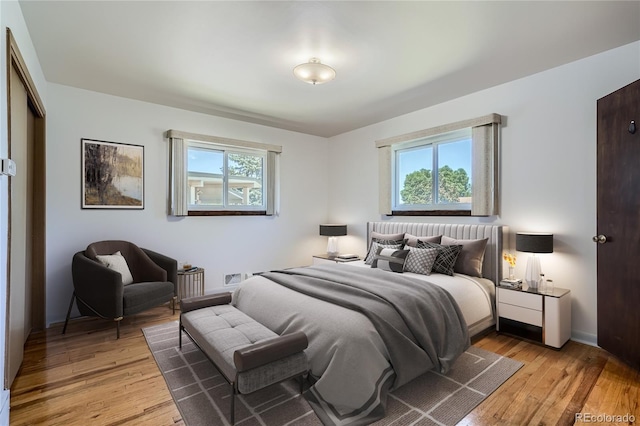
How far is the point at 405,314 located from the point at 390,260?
1.30 meters

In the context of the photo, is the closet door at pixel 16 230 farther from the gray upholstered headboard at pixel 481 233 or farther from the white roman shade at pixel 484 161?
the white roman shade at pixel 484 161

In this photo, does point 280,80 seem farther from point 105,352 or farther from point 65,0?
point 105,352

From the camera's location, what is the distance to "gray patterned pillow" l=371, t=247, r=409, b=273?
11.5 ft

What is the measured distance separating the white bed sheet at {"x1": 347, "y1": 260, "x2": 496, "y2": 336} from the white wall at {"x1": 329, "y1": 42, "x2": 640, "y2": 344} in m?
0.56

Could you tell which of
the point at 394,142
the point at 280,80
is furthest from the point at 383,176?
the point at 280,80

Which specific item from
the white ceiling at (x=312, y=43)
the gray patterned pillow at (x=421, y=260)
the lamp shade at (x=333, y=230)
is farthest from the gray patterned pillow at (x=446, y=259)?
the lamp shade at (x=333, y=230)

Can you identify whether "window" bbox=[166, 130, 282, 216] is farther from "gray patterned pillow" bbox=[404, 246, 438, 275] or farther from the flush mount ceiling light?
"gray patterned pillow" bbox=[404, 246, 438, 275]

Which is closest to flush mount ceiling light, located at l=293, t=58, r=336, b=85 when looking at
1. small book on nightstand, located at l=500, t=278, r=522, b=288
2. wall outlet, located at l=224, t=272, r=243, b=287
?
small book on nightstand, located at l=500, t=278, r=522, b=288

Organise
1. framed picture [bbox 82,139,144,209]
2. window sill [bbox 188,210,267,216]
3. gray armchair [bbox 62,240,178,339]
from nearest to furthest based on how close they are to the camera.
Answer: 1. gray armchair [bbox 62,240,178,339]
2. framed picture [bbox 82,139,144,209]
3. window sill [bbox 188,210,267,216]

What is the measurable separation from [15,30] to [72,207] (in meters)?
2.06

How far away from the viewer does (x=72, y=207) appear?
3.65 m

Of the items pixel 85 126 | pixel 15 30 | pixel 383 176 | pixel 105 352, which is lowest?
pixel 105 352

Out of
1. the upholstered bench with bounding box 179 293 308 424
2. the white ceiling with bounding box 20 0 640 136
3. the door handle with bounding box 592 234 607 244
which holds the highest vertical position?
the white ceiling with bounding box 20 0 640 136

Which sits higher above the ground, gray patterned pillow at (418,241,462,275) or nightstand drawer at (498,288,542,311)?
gray patterned pillow at (418,241,462,275)
